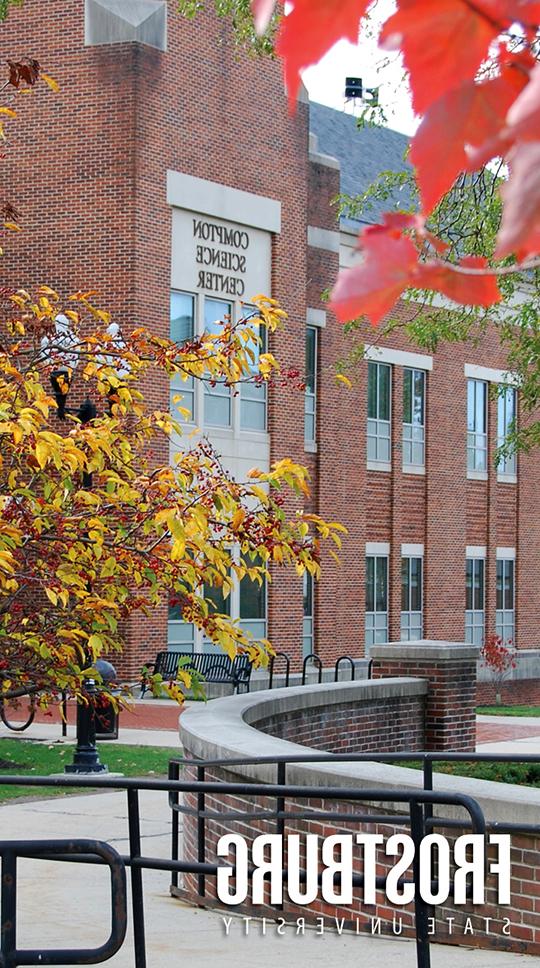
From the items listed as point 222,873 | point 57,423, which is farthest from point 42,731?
point 222,873

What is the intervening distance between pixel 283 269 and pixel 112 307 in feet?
17.7

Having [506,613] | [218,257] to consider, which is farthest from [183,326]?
[506,613]

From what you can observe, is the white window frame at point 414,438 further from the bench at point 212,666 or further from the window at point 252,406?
the bench at point 212,666

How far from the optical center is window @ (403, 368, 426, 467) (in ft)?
134

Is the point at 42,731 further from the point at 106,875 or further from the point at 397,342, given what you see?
the point at 397,342

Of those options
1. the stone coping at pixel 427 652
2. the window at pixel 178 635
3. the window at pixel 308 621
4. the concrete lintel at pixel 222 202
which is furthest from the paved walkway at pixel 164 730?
the concrete lintel at pixel 222 202

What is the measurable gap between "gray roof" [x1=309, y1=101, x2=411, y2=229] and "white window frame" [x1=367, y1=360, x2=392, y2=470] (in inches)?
160

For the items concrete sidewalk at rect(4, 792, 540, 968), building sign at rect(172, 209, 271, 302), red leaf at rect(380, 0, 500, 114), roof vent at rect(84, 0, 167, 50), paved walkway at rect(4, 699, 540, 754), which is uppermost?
roof vent at rect(84, 0, 167, 50)

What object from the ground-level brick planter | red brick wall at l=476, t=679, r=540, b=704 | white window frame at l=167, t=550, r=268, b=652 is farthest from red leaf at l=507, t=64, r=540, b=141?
red brick wall at l=476, t=679, r=540, b=704

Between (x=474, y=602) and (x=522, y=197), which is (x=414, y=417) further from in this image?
(x=522, y=197)

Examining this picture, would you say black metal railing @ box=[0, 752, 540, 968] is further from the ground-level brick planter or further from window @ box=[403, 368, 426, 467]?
window @ box=[403, 368, 426, 467]

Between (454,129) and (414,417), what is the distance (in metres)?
39.7

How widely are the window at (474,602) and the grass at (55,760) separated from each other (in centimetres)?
2304

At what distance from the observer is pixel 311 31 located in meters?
1.66
